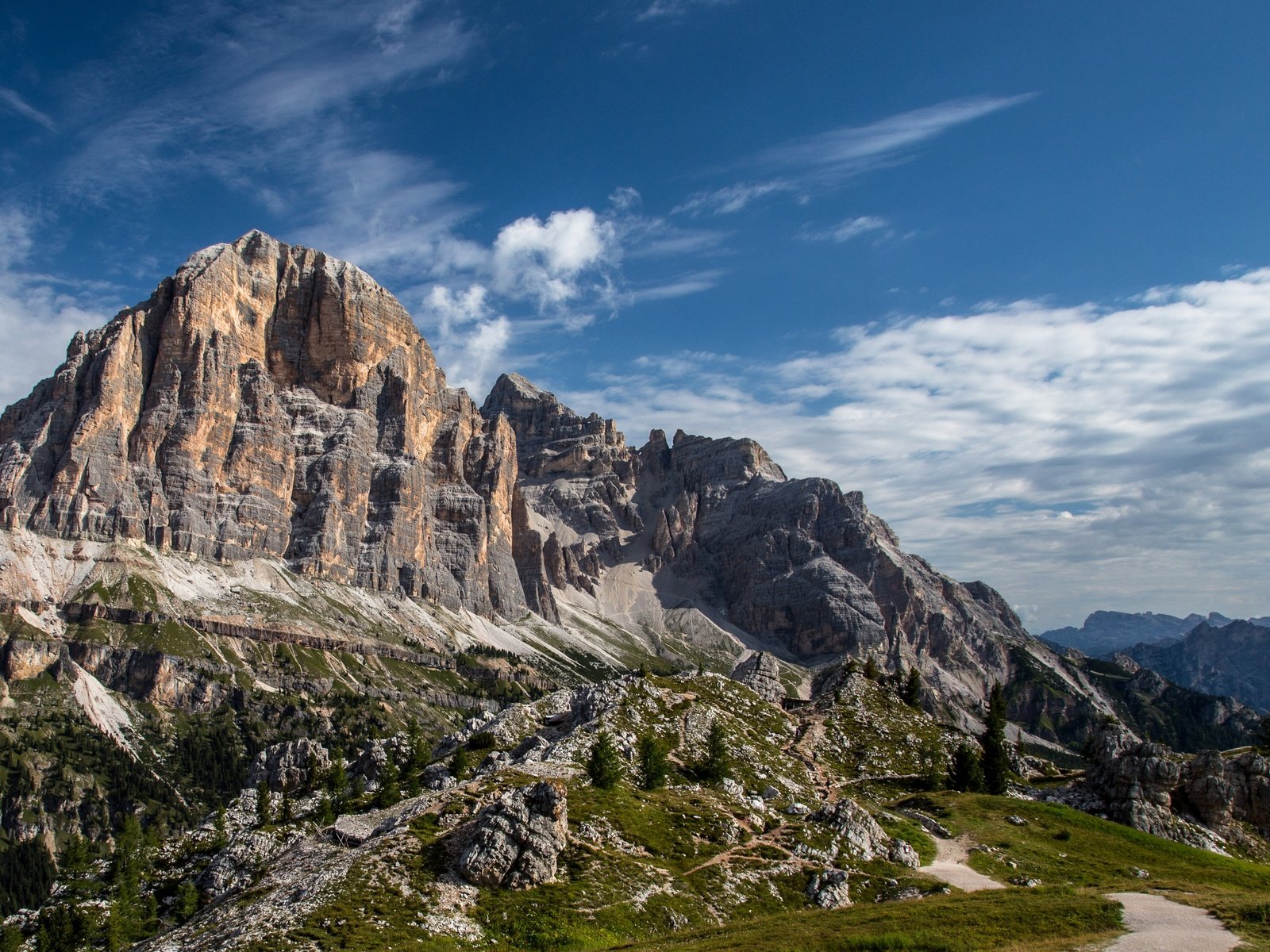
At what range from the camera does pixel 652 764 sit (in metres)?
80.3

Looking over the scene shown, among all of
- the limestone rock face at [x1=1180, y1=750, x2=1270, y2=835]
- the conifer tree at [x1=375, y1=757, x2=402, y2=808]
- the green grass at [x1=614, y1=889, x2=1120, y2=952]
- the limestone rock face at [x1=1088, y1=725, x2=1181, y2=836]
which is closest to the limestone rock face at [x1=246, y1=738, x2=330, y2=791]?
the conifer tree at [x1=375, y1=757, x2=402, y2=808]

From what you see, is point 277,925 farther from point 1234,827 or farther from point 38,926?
point 1234,827

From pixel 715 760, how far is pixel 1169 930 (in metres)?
48.2

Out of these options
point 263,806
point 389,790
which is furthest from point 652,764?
point 263,806

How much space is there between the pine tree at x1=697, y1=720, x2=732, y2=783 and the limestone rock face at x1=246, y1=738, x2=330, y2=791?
61061 mm

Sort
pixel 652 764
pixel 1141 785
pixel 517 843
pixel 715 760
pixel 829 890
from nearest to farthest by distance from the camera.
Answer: pixel 517 843 → pixel 829 890 → pixel 652 764 → pixel 715 760 → pixel 1141 785

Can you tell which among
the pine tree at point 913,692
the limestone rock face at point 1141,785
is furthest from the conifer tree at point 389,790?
the pine tree at point 913,692

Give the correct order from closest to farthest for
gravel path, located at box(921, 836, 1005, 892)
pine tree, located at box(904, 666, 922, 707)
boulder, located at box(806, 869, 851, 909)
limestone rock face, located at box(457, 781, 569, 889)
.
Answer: limestone rock face, located at box(457, 781, 569, 889)
boulder, located at box(806, 869, 851, 909)
gravel path, located at box(921, 836, 1005, 892)
pine tree, located at box(904, 666, 922, 707)

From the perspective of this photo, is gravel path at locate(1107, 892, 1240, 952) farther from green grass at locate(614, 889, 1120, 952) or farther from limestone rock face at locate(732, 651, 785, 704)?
limestone rock face at locate(732, 651, 785, 704)

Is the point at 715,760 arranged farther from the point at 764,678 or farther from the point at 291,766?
the point at 291,766

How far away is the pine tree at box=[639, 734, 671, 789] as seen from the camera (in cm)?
7919

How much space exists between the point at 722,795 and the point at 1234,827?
57070 mm

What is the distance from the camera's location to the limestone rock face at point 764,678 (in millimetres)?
137750

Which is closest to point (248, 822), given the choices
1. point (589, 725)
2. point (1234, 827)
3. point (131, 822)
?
point (131, 822)
